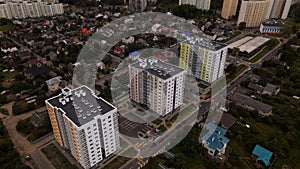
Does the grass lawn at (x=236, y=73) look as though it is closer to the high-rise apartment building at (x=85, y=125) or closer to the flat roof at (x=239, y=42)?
the flat roof at (x=239, y=42)

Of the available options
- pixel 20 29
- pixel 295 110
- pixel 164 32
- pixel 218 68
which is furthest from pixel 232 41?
pixel 20 29

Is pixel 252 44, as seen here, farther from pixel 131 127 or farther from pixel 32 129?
pixel 32 129

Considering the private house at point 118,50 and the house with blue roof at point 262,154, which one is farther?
the private house at point 118,50

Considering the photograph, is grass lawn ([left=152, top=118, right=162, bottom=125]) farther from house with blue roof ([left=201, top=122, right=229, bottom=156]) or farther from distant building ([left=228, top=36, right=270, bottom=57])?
distant building ([left=228, top=36, right=270, bottom=57])

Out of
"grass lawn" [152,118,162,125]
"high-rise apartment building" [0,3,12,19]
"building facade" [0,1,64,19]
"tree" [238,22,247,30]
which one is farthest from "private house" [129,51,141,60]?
"high-rise apartment building" [0,3,12,19]

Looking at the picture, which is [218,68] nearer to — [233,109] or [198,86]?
[198,86]

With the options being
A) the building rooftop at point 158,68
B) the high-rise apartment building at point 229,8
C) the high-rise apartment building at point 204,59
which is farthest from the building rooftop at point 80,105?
the high-rise apartment building at point 229,8
